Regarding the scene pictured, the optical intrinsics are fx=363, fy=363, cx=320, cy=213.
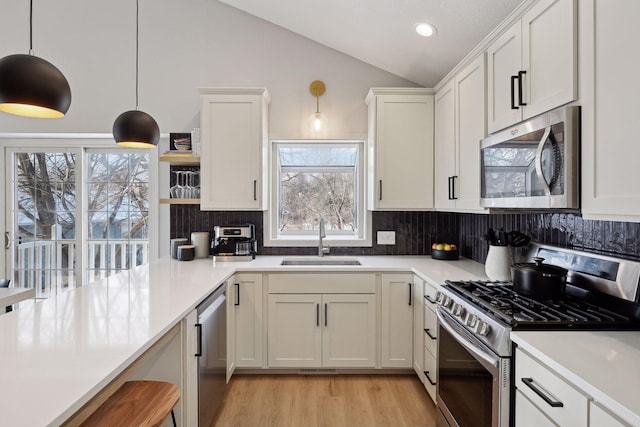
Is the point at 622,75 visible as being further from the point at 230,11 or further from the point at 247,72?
the point at 230,11

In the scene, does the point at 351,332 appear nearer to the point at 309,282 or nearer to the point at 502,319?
the point at 309,282

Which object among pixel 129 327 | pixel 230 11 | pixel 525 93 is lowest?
pixel 129 327

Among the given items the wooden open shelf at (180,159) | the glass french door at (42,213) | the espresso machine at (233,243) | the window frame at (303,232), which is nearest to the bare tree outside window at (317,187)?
the window frame at (303,232)

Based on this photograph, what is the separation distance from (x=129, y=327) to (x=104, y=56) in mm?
2934

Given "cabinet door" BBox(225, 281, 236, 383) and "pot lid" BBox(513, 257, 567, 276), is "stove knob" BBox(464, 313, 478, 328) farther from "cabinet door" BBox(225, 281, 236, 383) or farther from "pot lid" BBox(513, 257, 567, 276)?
"cabinet door" BBox(225, 281, 236, 383)

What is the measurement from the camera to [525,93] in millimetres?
1698

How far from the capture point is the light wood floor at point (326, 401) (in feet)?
7.32

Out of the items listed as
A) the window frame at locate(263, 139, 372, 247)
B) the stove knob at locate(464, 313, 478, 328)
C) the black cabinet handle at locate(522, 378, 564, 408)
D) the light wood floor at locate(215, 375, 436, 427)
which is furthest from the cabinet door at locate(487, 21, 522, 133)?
the light wood floor at locate(215, 375, 436, 427)

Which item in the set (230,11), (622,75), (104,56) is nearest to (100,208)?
(104,56)

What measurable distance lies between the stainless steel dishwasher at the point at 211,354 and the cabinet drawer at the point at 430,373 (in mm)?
1336

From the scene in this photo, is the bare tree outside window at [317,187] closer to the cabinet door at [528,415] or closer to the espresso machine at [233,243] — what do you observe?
the espresso machine at [233,243]

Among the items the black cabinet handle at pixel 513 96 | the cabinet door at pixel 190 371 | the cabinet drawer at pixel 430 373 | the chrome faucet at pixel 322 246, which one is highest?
the black cabinet handle at pixel 513 96

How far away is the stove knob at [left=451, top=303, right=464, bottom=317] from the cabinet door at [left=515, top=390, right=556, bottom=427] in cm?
44

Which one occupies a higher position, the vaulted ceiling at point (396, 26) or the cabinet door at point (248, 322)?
the vaulted ceiling at point (396, 26)
